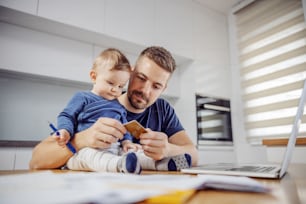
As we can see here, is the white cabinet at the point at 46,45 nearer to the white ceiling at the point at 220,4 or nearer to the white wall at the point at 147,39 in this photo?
the white wall at the point at 147,39

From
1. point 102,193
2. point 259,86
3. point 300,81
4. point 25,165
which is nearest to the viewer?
point 102,193

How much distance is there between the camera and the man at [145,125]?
0.82 m

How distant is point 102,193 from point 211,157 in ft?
6.47

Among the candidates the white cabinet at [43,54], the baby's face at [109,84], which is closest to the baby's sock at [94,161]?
the baby's face at [109,84]

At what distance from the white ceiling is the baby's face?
65.2 inches

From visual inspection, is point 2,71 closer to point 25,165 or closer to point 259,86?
point 25,165

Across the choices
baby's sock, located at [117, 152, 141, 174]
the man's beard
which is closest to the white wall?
the man's beard

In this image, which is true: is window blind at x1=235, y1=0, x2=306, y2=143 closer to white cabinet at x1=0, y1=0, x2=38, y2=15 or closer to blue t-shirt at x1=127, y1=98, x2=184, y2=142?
blue t-shirt at x1=127, y1=98, x2=184, y2=142

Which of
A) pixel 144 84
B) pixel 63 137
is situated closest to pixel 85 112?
pixel 63 137

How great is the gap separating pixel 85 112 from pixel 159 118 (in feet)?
1.59

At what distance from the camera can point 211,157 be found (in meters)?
2.03

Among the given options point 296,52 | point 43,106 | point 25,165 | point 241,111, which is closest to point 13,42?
point 43,106

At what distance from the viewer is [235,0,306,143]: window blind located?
196cm

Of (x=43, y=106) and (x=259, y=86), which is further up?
(x=259, y=86)
